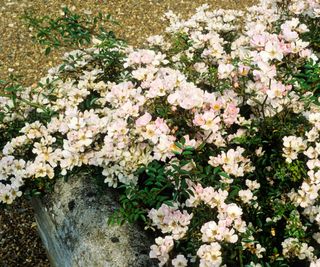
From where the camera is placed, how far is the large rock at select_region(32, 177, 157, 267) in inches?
86.4

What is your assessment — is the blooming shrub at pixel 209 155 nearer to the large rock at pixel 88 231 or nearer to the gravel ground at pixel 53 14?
the large rock at pixel 88 231

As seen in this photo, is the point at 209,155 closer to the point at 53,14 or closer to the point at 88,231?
the point at 88,231

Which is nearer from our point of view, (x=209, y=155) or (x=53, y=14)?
(x=209, y=155)

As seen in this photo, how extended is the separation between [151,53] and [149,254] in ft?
3.45

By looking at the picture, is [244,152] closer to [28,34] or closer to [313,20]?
[313,20]

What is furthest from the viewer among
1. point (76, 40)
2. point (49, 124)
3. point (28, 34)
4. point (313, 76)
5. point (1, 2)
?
point (1, 2)

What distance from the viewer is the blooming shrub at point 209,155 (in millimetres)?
2018

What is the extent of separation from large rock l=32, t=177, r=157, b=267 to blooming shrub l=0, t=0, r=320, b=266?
0.31 feet

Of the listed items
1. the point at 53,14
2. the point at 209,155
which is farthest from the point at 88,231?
the point at 53,14

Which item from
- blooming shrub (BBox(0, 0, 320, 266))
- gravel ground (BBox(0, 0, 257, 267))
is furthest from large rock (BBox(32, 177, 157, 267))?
gravel ground (BBox(0, 0, 257, 267))

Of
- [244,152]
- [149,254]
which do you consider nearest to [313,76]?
[244,152]

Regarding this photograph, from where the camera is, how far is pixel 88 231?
234cm

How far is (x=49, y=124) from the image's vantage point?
259 centimetres

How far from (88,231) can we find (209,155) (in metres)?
0.67
